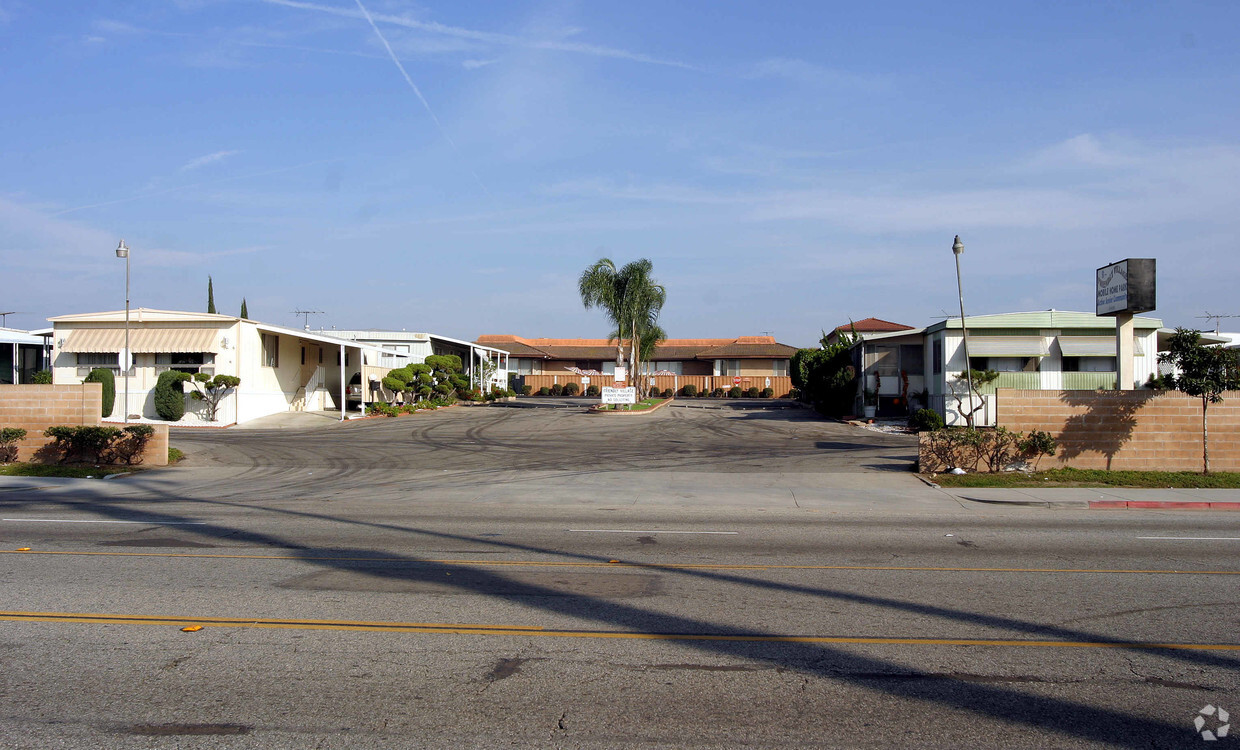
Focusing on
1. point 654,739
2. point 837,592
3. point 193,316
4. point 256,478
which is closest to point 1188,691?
point 837,592

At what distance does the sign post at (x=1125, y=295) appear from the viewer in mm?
19266

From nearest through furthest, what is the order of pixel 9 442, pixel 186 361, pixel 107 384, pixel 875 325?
pixel 9 442 → pixel 107 384 → pixel 186 361 → pixel 875 325

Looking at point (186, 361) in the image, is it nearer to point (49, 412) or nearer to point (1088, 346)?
point (49, 412)

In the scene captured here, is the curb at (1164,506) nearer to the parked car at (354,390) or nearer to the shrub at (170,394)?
the shrub at (170,394)

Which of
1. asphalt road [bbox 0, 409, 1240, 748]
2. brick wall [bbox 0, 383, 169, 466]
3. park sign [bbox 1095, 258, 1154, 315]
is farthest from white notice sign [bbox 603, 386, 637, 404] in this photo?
asphalt road [bbox 0, 409, 1240, 748]

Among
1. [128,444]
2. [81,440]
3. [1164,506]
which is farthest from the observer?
[128,444]

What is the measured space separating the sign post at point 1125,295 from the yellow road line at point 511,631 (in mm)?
15080

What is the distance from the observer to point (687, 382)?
237ft

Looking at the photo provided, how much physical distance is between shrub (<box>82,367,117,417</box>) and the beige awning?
0.93 m

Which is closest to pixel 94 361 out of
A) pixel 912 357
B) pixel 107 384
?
pixel 107 384

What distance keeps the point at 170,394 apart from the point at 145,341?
2774 millimetres

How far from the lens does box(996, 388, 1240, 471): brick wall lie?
19.2 m

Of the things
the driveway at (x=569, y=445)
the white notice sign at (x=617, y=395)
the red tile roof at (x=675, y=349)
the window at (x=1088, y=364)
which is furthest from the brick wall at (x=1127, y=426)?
the red tile roof at (x=675, y=349)

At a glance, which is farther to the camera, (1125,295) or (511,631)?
(1125,295)
